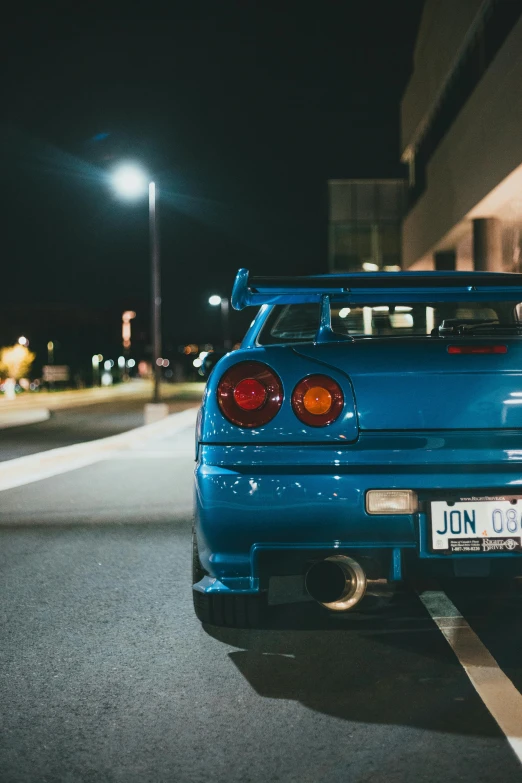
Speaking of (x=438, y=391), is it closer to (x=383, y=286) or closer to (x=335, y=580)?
(x=383, y=286)

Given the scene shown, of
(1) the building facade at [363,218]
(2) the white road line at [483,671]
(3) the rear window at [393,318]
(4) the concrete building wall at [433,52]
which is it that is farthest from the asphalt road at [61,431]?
(1) the building facade at [363,218]

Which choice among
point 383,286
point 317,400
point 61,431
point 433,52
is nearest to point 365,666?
point 317,400

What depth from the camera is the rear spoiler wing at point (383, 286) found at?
3.63 metres

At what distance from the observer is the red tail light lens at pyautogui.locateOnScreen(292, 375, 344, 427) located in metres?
3.37

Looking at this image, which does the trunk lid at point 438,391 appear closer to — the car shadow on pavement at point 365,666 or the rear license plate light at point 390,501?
the rear license plate light at point 390,501

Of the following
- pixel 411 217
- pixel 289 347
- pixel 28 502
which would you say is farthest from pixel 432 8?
pixel 289 347

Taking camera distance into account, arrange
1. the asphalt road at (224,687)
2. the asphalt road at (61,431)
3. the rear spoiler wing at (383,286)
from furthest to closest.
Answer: the asphalt road at (61,431), the rear spoiler wing at (383,286), the asphalt road at (224,687)

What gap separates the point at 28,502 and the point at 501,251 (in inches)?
640

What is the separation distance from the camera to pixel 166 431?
17766 mm

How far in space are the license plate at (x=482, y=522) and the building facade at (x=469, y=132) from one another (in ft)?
45.5

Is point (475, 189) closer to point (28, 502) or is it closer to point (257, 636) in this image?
point (28, 502)

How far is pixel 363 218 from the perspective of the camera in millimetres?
43625

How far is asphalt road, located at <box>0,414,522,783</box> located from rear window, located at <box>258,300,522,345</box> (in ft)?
4.80

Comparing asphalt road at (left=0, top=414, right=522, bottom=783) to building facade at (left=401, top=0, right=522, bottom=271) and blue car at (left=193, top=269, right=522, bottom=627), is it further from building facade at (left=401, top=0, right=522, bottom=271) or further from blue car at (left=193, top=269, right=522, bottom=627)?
building facade at (left=401, top=0, right=522, bottom=271)
